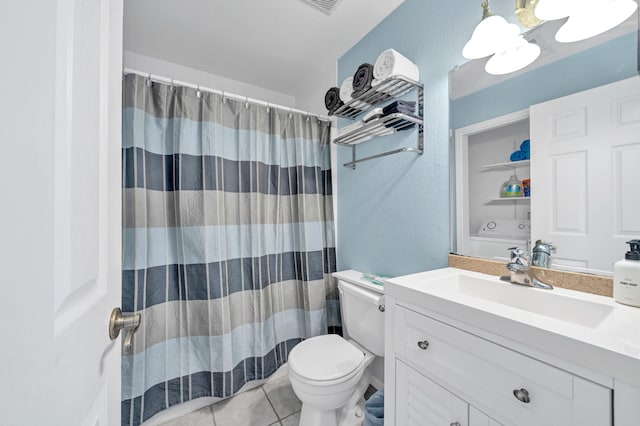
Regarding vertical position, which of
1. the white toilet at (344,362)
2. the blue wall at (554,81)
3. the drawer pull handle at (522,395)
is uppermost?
the blue wall at (554,81)

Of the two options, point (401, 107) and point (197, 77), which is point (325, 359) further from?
point (197, 77)

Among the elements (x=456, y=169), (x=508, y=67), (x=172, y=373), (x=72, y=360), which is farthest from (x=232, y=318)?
(x=508, y=67)

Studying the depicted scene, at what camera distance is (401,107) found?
1257 millimetres

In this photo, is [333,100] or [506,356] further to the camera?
[333,100]

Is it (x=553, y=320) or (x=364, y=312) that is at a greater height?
(x=553, y=320)

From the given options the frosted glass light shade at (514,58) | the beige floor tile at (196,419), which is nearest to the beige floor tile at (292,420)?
the beige floor tile at (196,419)

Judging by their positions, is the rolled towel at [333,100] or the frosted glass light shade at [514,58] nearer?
the frosted glass light shade at [514,58]

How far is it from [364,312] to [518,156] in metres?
1.06

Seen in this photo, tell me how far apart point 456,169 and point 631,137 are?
0.54 metres

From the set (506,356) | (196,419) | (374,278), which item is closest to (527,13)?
(506,356)

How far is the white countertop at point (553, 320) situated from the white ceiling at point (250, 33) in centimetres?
159

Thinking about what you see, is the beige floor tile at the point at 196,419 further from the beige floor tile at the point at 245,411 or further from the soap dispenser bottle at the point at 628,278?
the soap dispenser bottle at the point at 628,278

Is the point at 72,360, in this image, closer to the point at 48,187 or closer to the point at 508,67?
the point at 48,187

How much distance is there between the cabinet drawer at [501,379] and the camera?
0.52 m
